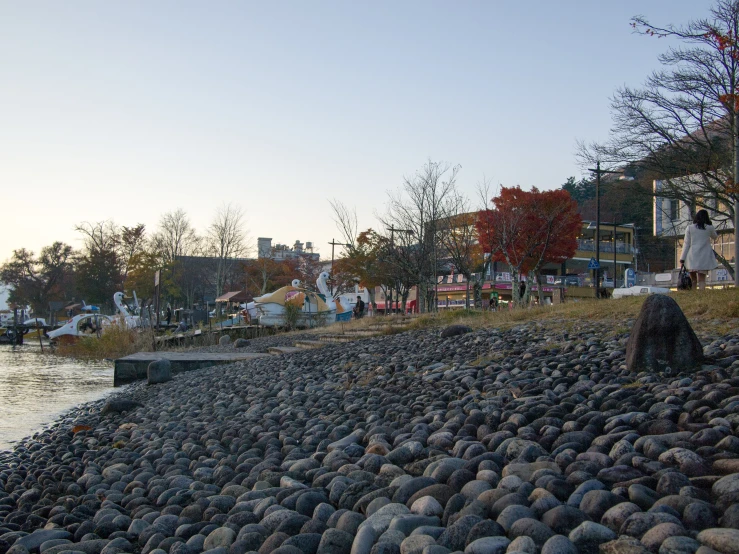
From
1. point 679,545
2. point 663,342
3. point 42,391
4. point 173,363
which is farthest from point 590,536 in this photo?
point 42,391

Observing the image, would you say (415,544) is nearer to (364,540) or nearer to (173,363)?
(364,540)

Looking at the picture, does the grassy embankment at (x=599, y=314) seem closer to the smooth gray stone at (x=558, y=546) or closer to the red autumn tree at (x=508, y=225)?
the smooth gray stone at (x=558, y=546)

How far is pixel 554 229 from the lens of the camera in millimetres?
34250

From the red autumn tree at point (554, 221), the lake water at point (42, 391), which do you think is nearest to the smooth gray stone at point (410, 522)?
the lake water at point (42, 391)

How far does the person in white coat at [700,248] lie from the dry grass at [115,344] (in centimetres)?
1614

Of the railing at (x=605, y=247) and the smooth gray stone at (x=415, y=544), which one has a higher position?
the railing at (x=605, y=247)

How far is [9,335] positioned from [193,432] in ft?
145

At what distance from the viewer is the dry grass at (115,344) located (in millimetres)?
21641

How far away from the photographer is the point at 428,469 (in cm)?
335

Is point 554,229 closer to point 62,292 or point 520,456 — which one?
point 520,456

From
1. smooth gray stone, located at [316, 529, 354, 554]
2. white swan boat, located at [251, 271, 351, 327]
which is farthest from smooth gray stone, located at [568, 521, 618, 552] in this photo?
white swan boat, located at [251, 271, 351, 327]

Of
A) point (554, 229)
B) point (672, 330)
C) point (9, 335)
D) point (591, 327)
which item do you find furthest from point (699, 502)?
point (9, 335)

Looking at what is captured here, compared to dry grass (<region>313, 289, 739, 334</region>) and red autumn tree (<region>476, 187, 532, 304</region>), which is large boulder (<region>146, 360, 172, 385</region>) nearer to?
dry grass (<region>313, 289, 739, 334</region>)

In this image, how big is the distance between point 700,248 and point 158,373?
971cm
